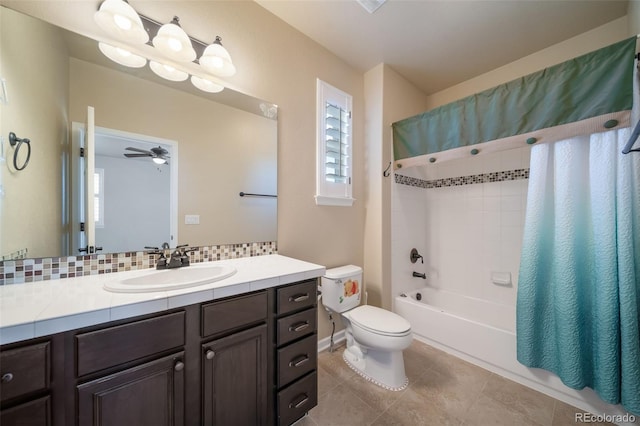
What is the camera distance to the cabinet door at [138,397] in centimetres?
70

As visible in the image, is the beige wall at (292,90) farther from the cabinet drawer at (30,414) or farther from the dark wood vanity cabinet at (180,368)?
the cabinet drawer at (30,414)

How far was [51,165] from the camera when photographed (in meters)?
1.00

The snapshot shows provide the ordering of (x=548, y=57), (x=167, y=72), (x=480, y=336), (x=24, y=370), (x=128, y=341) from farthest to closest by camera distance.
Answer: (x=548, y=57) → (x=480, y=336) → (x=167, y=72) → (x=128, y=341) → (x=24, y=370)

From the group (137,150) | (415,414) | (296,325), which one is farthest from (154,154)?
(415,414)

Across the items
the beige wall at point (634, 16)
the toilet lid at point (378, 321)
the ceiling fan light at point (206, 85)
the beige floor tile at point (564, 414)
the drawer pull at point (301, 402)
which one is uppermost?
the beige wall at point (634, 16)

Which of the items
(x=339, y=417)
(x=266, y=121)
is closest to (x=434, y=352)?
(x=339, y=417)

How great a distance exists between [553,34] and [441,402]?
2.88 meters

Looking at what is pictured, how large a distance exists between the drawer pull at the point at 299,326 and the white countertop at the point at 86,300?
0.24 m

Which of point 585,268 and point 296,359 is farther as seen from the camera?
point 585,268

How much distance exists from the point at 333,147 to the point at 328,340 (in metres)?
1.70

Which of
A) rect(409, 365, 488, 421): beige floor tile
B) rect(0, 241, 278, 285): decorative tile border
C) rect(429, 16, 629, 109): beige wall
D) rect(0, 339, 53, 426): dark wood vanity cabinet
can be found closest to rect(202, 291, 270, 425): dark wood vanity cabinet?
rect(0, 339, 53, 426): dark wood vanity cabinet

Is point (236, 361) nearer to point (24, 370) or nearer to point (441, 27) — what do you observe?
point (24, 370)

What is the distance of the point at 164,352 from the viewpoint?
806 mm

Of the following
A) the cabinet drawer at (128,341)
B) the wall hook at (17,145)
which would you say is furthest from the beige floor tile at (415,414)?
the wall hook at (17,145)
